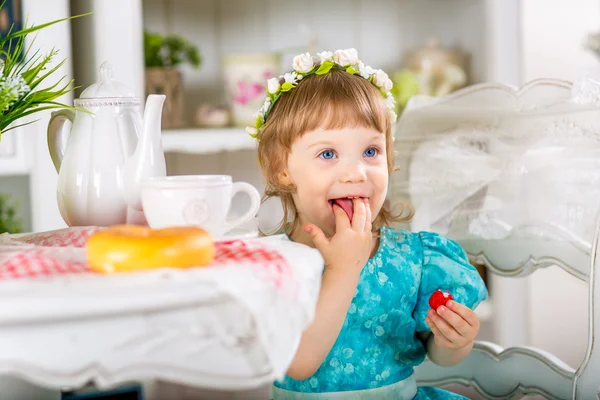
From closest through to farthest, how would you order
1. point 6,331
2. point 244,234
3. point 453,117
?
point 6,331 → point 244,234 → point 453,117

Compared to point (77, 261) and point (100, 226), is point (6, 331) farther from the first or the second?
point (100, 226)

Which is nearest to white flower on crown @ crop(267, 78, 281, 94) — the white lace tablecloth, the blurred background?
the white lace tablecloth

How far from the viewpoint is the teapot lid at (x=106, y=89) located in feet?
3.27

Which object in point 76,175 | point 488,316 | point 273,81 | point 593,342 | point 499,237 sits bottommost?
point 488,316

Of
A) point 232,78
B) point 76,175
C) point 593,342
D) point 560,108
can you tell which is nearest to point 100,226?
point 76,175

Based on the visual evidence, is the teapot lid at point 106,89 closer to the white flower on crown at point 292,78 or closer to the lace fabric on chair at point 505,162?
the white flower on crown at point 292,78

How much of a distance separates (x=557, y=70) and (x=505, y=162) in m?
1.29

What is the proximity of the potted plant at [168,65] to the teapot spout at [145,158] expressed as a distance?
1.19m

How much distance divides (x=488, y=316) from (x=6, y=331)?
1.96m

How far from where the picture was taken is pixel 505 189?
4.74ft

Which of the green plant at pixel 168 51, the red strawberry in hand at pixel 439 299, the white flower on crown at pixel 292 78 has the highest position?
the green plant at pixel 168 51

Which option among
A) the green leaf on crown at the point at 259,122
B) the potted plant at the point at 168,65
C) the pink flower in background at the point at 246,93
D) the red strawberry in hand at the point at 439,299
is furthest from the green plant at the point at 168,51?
the red strawberry in hand at the point at 439,299

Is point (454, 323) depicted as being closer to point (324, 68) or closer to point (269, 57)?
point (324, 68)

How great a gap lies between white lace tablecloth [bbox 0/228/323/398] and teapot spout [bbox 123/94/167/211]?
31 centimetres
